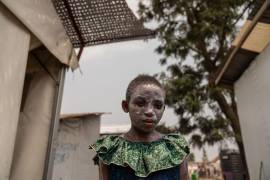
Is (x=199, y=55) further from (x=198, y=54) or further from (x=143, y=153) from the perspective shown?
(x=143, y=153)

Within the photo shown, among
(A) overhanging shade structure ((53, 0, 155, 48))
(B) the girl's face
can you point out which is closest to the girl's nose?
(B) the girl's face

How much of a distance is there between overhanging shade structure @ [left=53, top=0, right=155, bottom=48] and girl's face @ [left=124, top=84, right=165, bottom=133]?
1907 millimetres

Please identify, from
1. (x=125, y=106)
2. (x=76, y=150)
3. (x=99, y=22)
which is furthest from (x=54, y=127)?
(x=76, y=150)

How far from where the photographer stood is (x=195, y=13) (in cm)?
872

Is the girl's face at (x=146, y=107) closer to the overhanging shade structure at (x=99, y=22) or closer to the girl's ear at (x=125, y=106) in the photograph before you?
the girl's ear at (x=125, y=106)

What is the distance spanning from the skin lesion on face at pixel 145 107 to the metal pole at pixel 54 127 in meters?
1.22

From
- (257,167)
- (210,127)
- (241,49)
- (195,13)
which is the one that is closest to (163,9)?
(195,13)

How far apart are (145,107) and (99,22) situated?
220 centimetres

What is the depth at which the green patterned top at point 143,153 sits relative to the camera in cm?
143

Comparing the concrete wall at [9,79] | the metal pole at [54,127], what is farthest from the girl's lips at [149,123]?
the metal pole at [54,127]

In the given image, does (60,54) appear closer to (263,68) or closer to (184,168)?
(184,168)

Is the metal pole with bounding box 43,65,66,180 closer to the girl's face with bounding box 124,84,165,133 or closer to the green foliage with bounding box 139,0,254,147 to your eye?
the girl's face with bounding box 124,84,165,133

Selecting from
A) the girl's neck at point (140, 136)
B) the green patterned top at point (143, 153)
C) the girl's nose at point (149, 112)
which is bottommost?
the green patterned top at point (143, 153)

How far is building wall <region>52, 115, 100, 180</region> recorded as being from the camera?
4.61 m
